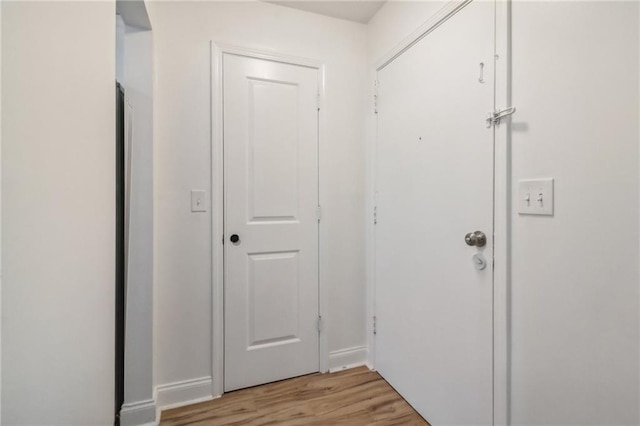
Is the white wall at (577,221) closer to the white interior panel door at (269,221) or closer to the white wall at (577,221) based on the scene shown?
the white wall at (577,221)

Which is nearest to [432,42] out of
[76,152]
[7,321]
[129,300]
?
[76,152]

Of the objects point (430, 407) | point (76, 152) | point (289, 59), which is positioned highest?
point (289, 59)

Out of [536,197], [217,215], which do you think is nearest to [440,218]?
[536,197]

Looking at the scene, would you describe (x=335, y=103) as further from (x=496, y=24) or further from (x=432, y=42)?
(x=496, y=24)

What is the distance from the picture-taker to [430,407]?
1499 mm

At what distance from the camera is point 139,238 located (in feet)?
4.85

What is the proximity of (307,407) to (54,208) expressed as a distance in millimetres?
1587

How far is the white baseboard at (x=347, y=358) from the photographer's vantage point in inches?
79.1

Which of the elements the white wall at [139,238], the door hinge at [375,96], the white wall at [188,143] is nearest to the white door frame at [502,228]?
the door hinge at [375,96]

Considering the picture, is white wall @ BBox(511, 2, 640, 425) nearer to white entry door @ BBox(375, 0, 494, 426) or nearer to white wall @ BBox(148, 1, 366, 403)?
white entry door @ BBox(375, 0, 494, 426)

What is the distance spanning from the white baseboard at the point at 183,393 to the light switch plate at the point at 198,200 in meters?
1.01

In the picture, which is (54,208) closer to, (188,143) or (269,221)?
(188,143)

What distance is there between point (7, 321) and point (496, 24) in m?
1.66

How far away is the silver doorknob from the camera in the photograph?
3.91 ft
